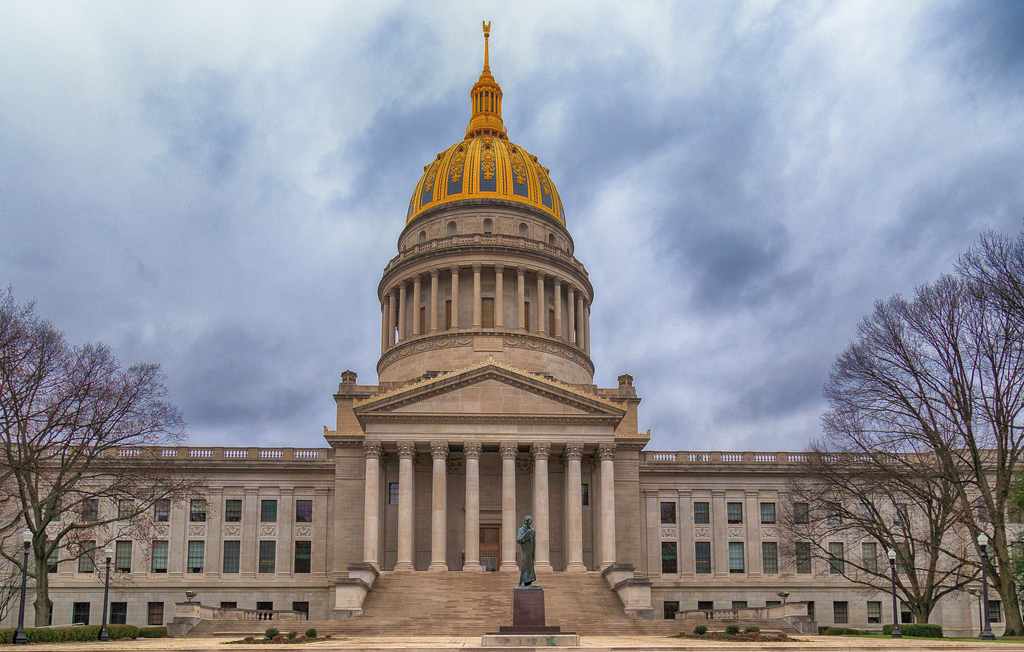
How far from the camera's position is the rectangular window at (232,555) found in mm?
66500

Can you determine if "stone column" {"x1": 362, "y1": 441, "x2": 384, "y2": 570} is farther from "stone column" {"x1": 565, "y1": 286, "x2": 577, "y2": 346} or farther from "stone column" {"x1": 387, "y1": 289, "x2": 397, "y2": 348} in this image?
"stone column" {"x1": 565, "y1": 286, "x2": 577, "y2": 346}

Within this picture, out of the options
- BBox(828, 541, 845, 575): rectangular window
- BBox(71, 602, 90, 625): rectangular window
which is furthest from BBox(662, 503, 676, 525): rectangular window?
BBox(71, 602, 90, 625): rectangular window

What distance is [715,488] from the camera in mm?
69500

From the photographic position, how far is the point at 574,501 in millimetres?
59938

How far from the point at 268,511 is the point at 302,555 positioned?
371 cm

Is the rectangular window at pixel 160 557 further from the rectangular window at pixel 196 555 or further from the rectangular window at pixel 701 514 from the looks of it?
the rectangular window at pixel 701 514

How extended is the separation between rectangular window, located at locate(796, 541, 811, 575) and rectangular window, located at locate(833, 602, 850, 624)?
282 cm

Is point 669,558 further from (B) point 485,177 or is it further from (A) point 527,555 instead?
(A) point 527,555

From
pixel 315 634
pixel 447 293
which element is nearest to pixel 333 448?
pixel 447 293

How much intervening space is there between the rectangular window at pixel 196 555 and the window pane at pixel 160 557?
1547 mm

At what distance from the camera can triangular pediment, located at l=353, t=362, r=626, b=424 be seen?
59.6 m

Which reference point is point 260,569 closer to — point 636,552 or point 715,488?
point 636,552

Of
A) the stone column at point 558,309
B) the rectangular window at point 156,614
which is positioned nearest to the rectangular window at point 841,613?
the stone column at point 558,309

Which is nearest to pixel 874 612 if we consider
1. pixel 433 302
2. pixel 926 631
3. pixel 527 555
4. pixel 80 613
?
pixel 926 631
